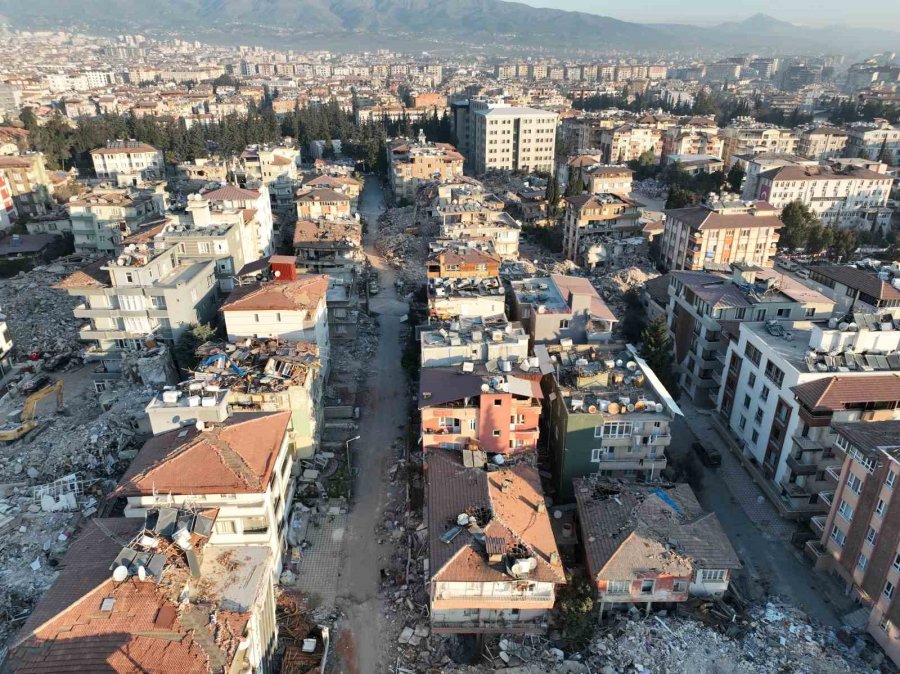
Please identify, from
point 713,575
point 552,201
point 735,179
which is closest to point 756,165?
point 735,179

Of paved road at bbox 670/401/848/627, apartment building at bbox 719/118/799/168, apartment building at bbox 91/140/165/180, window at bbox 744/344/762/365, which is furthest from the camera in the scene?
apartment building at bbox 719/118/799/168

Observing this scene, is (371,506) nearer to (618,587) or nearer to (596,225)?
(618,587)

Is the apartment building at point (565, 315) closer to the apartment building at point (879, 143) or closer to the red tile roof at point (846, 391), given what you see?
the red tile roof at point (846, 391)

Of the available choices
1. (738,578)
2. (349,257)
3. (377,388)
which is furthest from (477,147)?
(738,578)

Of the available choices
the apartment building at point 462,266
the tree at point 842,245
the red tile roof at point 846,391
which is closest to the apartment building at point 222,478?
the apartment building at point 462,266

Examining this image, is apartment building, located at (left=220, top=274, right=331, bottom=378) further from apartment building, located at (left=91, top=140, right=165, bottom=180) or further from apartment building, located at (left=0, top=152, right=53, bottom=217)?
apartment building, located at (left=91, top=140, right=165, bottom=180)

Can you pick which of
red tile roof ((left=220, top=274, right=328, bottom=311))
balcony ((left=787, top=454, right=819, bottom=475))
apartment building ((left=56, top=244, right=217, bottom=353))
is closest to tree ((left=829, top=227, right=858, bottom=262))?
balcony ((left=787, top=454, right=819, bottom=475))
